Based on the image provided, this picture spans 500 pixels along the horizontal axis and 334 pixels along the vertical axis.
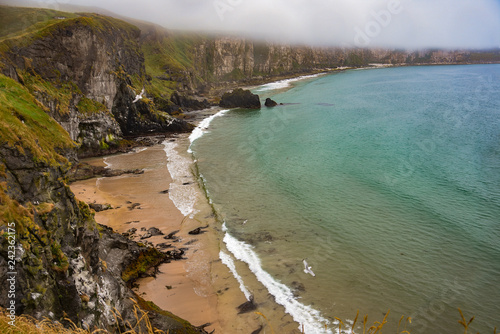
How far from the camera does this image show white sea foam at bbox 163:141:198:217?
2803 centimetres

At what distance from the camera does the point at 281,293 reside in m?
16.5

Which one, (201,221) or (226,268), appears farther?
(201,221)

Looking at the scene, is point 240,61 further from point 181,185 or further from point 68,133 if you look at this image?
point 68,133

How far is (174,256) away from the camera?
20234mm

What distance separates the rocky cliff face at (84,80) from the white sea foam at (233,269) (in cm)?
2713

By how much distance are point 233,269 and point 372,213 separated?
12.3 metres

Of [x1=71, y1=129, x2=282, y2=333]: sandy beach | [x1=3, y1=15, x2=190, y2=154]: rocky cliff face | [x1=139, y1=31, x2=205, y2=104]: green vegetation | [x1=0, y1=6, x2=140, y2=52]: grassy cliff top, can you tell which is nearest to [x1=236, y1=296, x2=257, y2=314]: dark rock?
[x1=71, y1=129, x2=282, y2=333]: sandy beach

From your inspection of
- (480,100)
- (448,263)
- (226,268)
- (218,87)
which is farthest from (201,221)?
(218,87)

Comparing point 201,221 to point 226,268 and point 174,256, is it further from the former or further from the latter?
point 226,268

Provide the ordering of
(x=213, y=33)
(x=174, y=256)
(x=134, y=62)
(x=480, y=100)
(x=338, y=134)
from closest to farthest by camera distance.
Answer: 1. (x=174, y=256)
2. (x=338, y=134)
3. (x=134, y=62)
4. (x=480, y=100)
5. (x=213, y=33)

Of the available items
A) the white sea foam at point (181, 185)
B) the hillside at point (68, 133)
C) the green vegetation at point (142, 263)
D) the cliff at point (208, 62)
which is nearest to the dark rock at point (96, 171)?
the white sea foam at point (181, 185)

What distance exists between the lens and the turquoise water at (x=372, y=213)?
16.0m

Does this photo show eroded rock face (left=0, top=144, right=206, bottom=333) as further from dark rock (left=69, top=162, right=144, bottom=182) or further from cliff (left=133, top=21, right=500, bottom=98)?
cliff (left=133, top=21, right=500, bottom=98)

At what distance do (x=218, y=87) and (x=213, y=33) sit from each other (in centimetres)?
4307
